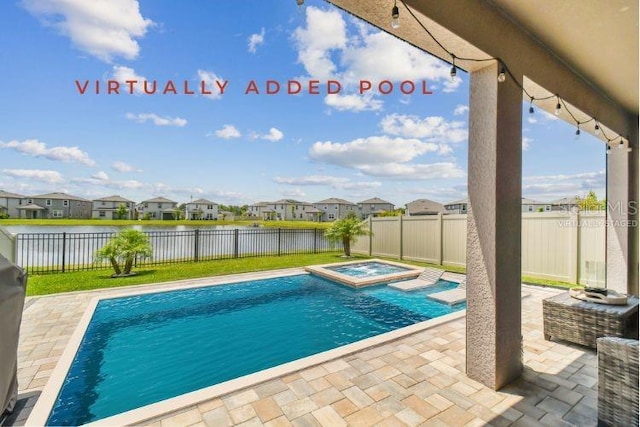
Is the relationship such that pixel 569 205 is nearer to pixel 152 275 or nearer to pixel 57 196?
pixel 152 275

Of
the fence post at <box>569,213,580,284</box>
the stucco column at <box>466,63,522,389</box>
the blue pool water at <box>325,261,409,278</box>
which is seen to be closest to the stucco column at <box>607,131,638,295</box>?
the fence post at <box>569,213,580,284</box>

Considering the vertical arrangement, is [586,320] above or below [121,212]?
below

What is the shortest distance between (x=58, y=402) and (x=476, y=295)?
4352mm

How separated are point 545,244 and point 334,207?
57153 mm

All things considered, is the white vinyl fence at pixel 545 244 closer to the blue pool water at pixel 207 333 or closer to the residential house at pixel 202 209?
the blue pool water at pixel 207 333

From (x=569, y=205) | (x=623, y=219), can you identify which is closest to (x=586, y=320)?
(x=623, y=219)

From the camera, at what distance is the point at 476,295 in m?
2.70

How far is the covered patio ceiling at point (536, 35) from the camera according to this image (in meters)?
2.23

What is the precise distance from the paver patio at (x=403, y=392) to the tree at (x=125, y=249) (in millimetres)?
4410

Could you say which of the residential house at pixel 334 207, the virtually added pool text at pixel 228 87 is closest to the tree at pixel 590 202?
the virtually added pool text at pixel 228 87

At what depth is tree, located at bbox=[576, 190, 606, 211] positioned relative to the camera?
11930 mm

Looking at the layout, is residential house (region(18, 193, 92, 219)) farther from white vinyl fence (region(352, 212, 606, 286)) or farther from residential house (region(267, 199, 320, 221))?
white vinyl fence (region(352, 212, 606, 286))

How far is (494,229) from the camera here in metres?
2.55

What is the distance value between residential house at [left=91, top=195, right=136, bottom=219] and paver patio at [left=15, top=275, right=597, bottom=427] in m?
48.3
